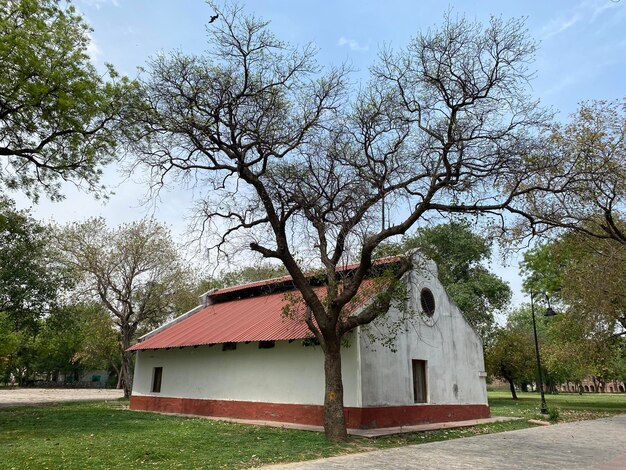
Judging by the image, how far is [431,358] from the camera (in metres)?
18.7

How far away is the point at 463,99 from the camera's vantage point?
13.0 meters

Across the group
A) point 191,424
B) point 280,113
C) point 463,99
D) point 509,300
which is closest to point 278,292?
point 191,424

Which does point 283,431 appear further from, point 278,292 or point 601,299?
point 601,299

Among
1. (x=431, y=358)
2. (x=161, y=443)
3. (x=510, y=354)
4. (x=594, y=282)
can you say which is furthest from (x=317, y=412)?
(x=510, y=354)

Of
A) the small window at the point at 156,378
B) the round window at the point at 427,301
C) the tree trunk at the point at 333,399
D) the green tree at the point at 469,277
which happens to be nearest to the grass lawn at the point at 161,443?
the tree trunk at the point at 333,399

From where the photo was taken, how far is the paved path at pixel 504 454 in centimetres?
973

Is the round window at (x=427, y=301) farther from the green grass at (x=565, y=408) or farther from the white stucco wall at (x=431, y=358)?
the green grass at (x=565, y=408)

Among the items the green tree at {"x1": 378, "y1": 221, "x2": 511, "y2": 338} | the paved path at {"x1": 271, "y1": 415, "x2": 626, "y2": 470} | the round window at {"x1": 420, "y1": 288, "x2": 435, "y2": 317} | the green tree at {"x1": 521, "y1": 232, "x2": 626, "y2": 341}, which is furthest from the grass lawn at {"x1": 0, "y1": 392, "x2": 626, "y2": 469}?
the green tree at {"x1": 378, "y1": 221, "x2": 511, "y2": 338}

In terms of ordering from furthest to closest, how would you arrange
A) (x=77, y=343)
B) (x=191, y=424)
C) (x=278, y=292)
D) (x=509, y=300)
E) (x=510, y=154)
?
(x=77, y=343) → (x=509, y=300) → (x=278, y=292) → (x=191, y=424) → (x=510, y=154)

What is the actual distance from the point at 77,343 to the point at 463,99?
54.8 meters

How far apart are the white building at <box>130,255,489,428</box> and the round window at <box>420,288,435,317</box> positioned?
0.04 m

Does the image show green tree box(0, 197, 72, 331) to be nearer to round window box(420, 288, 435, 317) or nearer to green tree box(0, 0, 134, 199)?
green tree box(0, 0, 134, 199)

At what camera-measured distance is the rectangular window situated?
1780cm

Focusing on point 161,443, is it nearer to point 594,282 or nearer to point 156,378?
point 156,378
